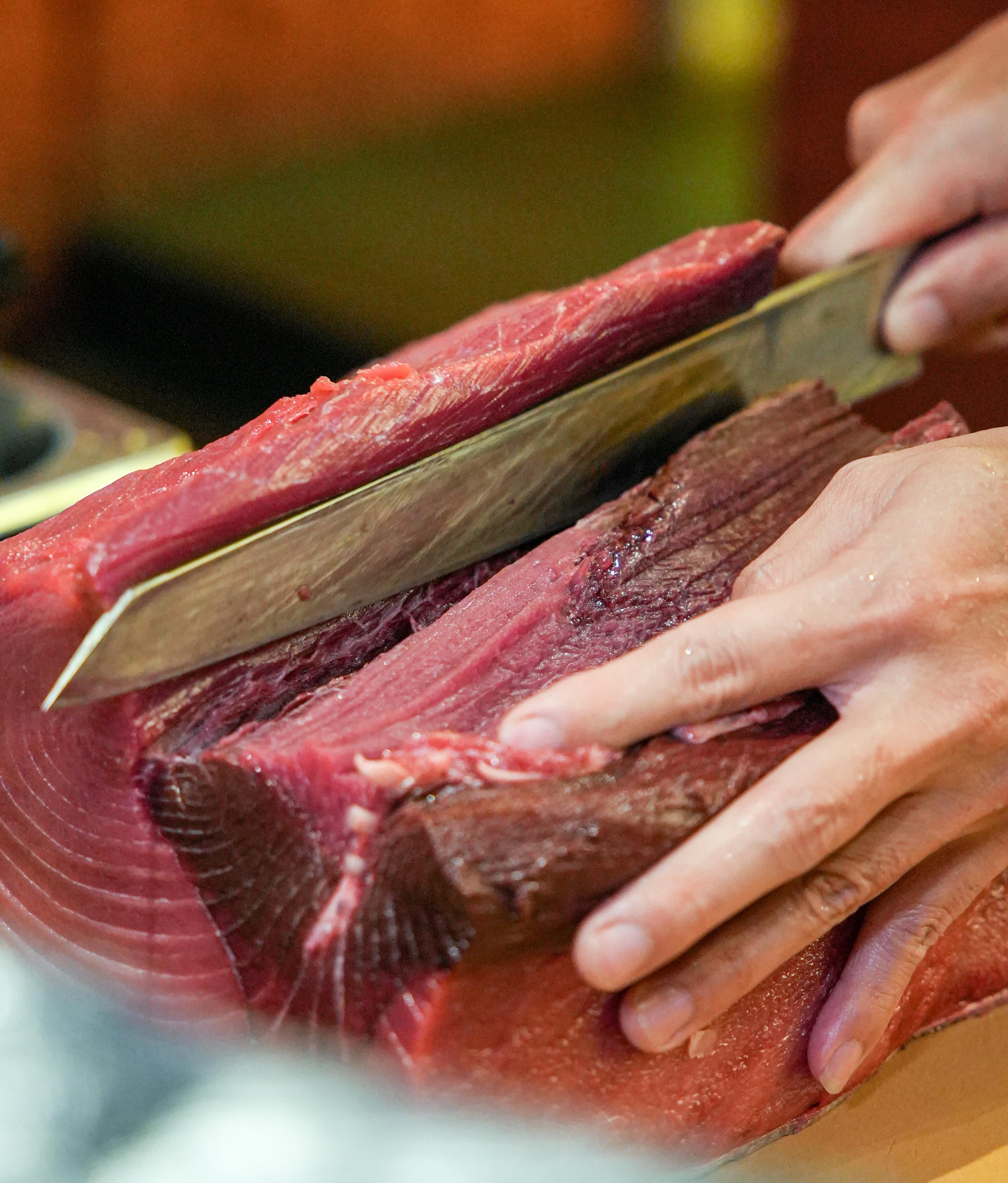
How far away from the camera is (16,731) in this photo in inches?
66.1

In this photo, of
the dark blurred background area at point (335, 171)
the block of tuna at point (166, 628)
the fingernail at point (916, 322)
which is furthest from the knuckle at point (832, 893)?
the dark blurred background area at point (335, 171)

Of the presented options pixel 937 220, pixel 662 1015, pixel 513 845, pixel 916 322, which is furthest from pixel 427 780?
pixel 937 220

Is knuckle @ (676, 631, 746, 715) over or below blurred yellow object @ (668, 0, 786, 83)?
below

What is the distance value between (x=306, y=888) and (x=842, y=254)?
1.76m

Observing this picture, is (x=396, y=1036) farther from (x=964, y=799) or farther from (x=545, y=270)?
(x=545, y=270)

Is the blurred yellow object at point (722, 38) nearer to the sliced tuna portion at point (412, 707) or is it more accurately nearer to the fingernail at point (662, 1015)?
the sliced tuna portion at point (412, 707)

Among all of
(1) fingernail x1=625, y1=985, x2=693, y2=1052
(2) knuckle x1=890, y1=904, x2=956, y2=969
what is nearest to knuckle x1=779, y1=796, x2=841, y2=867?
(1) fingernail x1=625, y1=985, x2=693, y2=1052

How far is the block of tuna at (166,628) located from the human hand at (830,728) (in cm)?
42

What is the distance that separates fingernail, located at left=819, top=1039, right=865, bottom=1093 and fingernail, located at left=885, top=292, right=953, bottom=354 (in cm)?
138

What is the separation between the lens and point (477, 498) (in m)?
1.87

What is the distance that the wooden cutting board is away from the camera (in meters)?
1.74

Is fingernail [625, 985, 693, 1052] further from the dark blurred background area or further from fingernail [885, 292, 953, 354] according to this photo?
the dark blurred background area

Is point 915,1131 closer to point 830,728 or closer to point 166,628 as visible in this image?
point 830,728

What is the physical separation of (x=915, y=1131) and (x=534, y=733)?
0.89 metres
